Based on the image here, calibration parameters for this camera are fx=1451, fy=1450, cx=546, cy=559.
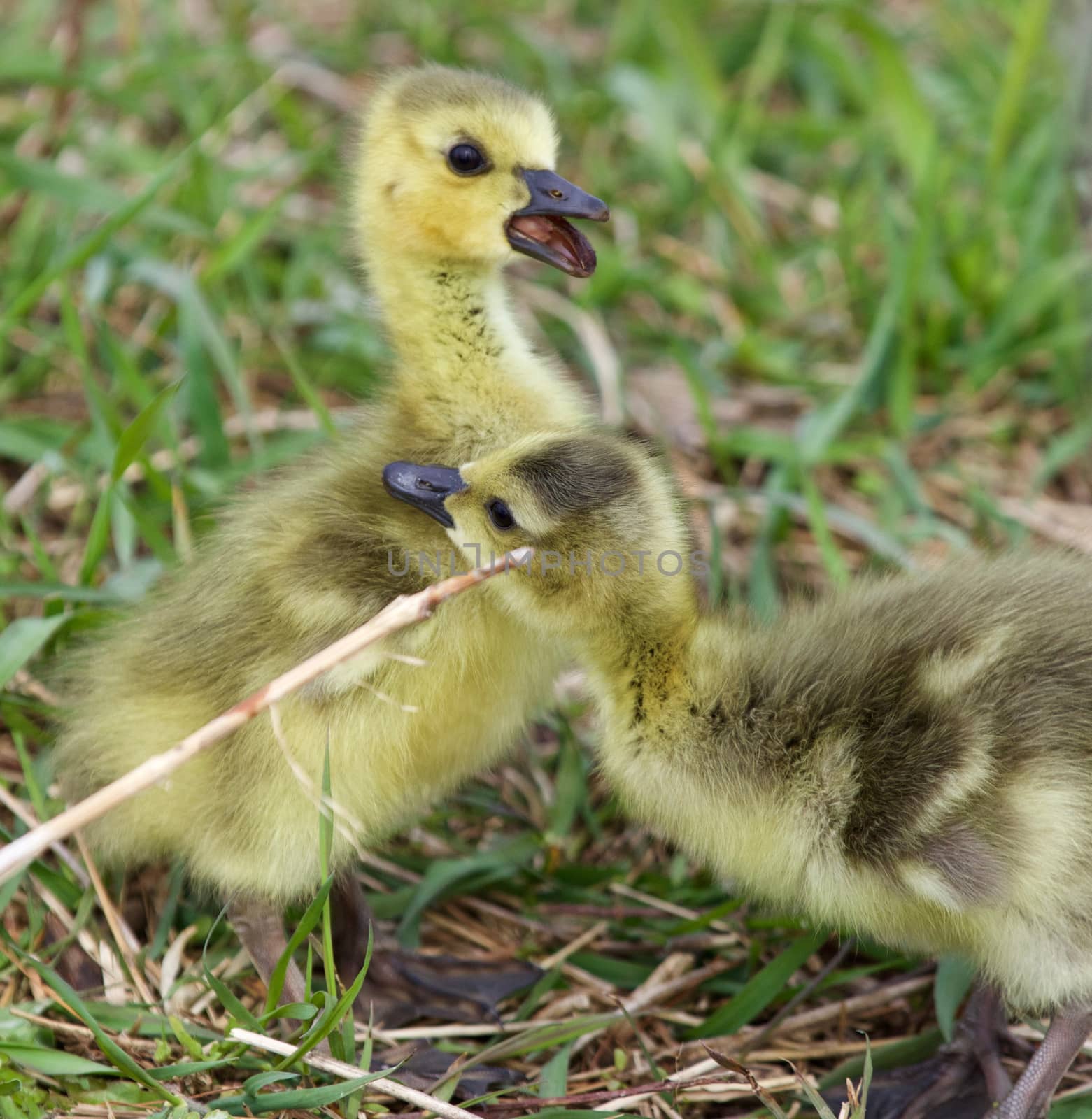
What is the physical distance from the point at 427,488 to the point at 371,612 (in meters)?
0.18

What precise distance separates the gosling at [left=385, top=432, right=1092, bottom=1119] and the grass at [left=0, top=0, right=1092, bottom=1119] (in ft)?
0.69

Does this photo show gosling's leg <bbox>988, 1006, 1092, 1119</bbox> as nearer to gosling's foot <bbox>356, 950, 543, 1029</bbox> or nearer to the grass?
the grass

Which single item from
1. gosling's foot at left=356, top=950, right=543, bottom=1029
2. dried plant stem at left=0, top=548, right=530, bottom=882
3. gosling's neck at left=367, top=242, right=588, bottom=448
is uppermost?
gosling's neck at left=367, top=242, right=588, bottom=448

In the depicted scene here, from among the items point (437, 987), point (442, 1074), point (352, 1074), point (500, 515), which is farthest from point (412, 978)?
point (500, 515)

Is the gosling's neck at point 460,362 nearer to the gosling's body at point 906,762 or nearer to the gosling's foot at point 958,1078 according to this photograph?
the gosling's body at point 906,762

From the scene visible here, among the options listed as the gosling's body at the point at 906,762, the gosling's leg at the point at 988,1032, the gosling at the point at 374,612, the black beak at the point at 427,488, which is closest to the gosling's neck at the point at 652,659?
the gosling's body at the point at 906,762

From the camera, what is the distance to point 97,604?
241 cm

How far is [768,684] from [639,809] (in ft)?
0.83

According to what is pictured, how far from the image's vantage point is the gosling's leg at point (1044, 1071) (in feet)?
6.10

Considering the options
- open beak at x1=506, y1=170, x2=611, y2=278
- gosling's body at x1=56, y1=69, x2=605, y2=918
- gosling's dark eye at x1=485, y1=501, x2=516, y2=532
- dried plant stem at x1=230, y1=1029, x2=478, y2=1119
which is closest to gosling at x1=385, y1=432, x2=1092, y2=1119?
gosling's dark eye at x1=485, y1=501, x2=516, y2=532

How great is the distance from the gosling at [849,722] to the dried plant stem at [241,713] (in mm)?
130

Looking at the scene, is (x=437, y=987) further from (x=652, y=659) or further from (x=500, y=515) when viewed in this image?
(x=500, y=515)

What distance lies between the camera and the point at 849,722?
1810mm

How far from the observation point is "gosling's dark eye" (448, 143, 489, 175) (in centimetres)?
213
